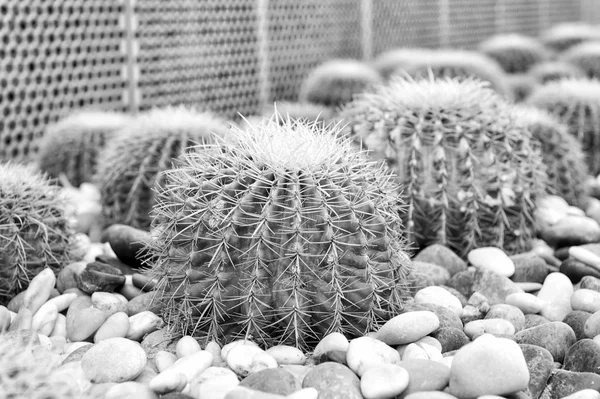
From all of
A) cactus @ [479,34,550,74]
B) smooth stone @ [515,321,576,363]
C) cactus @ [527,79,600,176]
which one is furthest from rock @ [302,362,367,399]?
cactus @ [479,34,550,74]

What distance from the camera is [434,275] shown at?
3307 mm

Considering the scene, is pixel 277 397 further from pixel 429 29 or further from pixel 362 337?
pixel 429 29

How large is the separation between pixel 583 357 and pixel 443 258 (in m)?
1.01

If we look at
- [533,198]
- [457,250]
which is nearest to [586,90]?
[533,198]

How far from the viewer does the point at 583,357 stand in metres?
2.54

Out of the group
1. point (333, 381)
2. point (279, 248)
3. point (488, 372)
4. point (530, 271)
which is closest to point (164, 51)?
point (530, 271)

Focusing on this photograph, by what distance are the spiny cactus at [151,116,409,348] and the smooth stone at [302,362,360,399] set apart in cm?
25

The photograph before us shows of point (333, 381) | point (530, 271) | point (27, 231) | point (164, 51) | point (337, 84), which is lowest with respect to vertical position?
point (530, 271)

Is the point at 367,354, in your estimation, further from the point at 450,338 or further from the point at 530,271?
the point at 530,271

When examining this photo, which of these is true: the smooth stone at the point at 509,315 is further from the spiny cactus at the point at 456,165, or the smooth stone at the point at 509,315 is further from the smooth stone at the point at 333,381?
the smooth stone at the point at 333,381

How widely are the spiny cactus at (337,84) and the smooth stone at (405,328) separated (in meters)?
4.46

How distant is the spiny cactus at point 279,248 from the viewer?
2531mm

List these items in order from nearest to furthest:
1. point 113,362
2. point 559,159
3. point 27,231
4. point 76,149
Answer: point 113,362
point 27,231
point 559,159
point 76,149

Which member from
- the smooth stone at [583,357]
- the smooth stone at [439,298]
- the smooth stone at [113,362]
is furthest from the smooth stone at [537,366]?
the smooth stone at [113,362]
